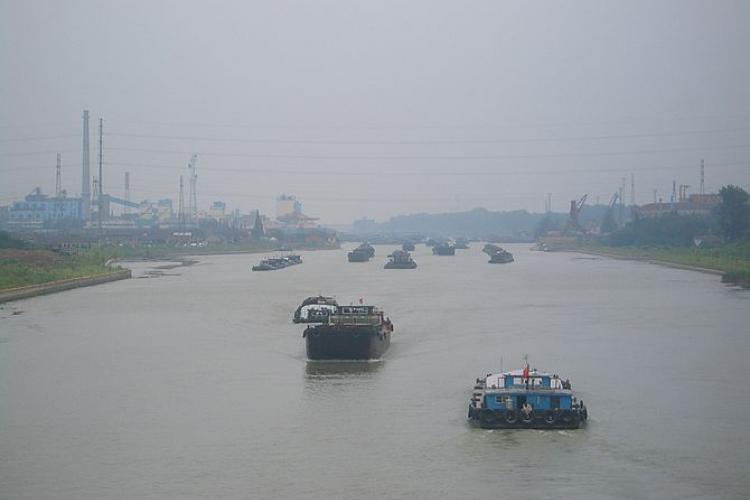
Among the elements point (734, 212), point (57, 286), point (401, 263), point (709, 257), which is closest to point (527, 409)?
point (57, 286)

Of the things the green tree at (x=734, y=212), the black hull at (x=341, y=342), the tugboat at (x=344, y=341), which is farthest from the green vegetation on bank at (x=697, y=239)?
the black hull at (x=341, y=342)

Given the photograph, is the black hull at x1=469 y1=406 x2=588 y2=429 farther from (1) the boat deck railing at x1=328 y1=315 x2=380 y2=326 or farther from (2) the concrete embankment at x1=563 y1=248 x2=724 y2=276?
(2) the concrete embankment at x1=563 y1=248 x2=724 y2=276

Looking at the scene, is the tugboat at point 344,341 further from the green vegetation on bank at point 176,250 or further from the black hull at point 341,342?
Answer: the green vegetation on bank at point 176,250

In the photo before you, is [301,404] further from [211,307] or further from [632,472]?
[211,307]

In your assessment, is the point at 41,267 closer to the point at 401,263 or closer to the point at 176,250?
the point at 401,263

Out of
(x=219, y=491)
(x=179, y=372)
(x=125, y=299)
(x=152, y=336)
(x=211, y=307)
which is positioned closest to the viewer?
(x=219, y=491)

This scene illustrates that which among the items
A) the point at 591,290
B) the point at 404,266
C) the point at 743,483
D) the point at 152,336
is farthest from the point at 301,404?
the point at 404,266

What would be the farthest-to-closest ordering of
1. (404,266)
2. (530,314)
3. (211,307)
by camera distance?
(404,266) < (211,307) < (530,314)
